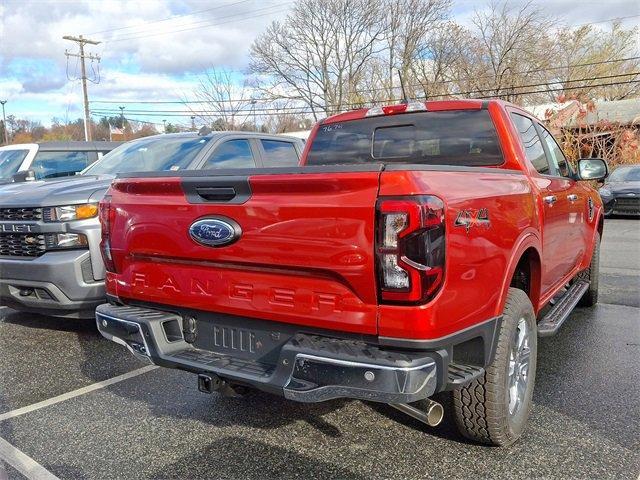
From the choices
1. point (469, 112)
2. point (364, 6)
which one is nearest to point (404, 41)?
point (364, 6)

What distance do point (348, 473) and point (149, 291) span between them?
1.45 meters

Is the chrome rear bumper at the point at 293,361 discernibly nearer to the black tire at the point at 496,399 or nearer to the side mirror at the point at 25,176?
the black tire at the point at 496,399

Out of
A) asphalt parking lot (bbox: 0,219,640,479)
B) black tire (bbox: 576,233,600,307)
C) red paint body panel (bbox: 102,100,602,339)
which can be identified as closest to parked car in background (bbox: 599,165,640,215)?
black tire (bbox: 576,233,600,307)

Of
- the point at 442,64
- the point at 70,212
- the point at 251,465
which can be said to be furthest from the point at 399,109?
the point at 442,64

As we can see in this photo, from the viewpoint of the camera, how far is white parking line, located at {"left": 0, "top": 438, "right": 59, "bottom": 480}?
285 centimetres

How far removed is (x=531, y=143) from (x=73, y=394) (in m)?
3.78

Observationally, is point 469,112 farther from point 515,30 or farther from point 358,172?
point 515,30

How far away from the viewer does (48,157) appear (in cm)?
907

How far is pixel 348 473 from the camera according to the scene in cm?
284

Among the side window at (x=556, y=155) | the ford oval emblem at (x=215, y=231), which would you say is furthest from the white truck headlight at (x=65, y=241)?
the side window at (x=556, y=155)

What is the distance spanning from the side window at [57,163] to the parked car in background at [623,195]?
13.5 m

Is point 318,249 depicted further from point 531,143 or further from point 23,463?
point 531,143

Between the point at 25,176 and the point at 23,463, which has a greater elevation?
the point at 25,176

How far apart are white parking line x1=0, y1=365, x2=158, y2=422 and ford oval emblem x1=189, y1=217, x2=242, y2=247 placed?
1857 millimetres
